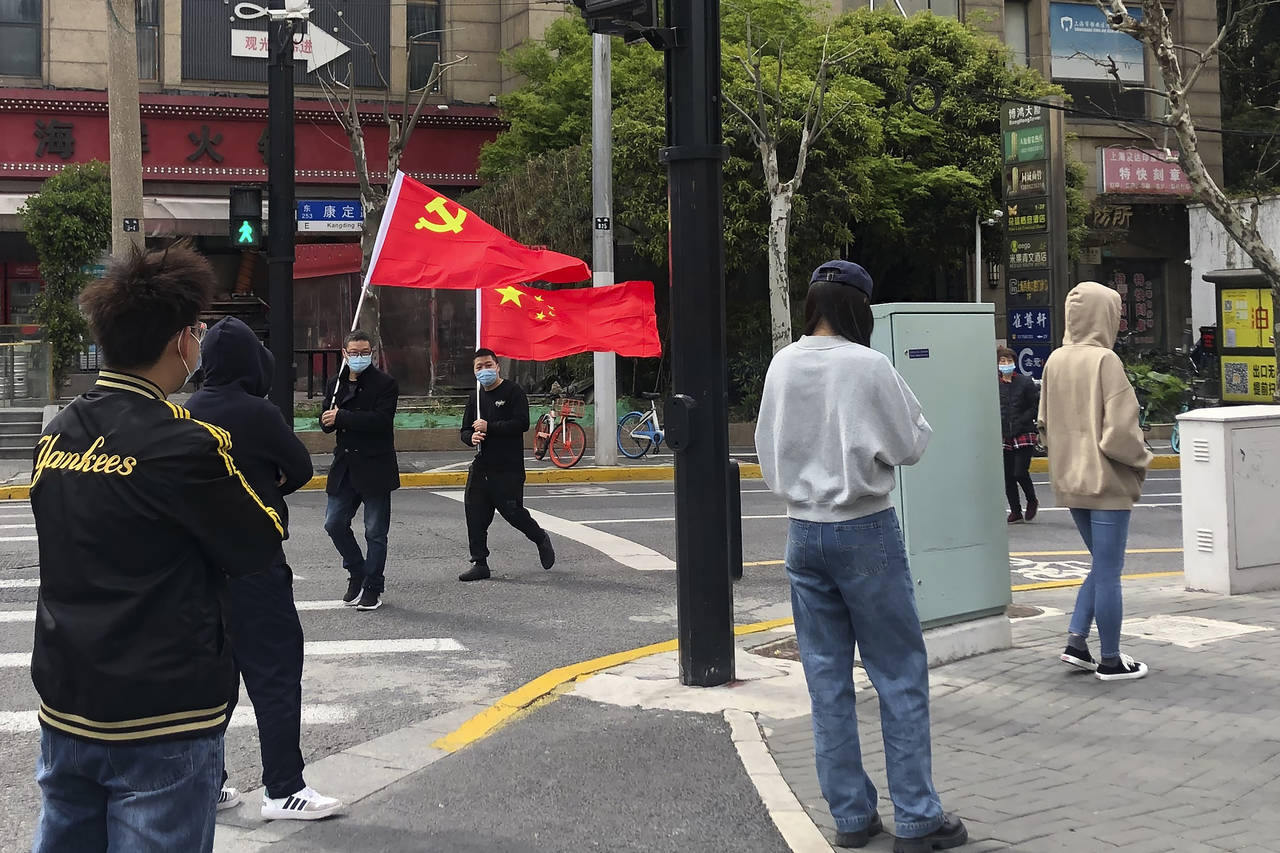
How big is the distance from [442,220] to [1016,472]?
19.8 feet

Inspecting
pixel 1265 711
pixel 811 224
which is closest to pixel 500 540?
pixel 1265 711

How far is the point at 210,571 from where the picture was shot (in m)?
2.89

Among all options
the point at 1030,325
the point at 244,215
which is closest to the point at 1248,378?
the point at 1030,325

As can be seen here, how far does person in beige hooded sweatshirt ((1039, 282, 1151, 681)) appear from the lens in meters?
6.23

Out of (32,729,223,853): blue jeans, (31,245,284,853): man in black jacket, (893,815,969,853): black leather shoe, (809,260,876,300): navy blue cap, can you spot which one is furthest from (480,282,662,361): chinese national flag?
(32,729,223,853): blue jeans

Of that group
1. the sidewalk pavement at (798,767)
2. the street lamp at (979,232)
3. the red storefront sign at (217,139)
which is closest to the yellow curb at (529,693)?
the sidewalk pavement at (798,767)

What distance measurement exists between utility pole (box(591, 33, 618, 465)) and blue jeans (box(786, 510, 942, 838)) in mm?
14610

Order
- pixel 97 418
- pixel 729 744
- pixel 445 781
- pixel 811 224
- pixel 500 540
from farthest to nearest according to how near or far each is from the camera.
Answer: pixel 811 224
pixel 500 540
pixel 729 744
pixel 445 781
pixel 97 418

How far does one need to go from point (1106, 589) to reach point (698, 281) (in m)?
2.40

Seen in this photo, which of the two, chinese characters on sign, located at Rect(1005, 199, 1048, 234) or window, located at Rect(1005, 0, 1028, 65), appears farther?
window, located at Rect(1005, 0, 1028, 65)

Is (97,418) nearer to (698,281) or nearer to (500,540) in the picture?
(698,281)

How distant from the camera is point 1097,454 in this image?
623cm

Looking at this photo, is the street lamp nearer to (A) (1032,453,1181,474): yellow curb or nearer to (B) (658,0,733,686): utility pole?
(A) (1032,453,1181,474): yellow curb

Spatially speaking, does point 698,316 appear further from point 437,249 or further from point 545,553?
point 437,249
